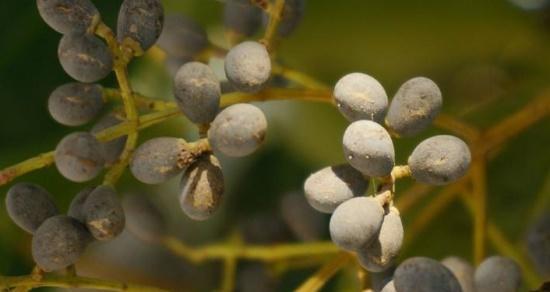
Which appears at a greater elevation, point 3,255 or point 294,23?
point 294,23

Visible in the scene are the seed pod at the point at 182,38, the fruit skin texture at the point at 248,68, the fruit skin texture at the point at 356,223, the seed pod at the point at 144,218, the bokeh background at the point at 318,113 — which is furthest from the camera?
the bokeh background at the point at 318,113

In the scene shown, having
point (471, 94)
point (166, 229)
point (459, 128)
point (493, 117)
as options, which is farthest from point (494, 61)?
point (166, 229)

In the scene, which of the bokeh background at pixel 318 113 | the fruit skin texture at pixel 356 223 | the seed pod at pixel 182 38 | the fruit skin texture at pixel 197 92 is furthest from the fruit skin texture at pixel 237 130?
the bokeh background at pixel 318 113

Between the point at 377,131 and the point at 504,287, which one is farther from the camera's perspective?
the point at 504,287

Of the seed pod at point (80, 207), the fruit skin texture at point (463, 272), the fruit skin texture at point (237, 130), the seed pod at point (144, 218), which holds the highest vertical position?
the fruit skin texture at point (237, 130)

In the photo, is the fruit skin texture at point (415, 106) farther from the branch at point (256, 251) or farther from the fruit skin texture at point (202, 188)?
the branch at point (256, 251)

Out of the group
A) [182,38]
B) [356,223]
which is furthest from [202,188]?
[182,38]

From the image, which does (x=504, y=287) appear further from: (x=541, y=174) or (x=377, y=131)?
(x=541, y=174)
